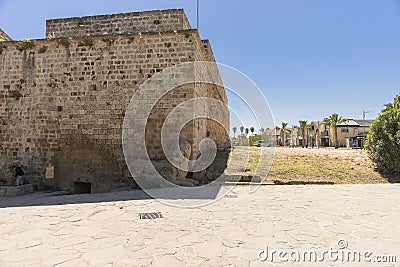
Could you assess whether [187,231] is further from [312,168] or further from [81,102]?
[312,168]

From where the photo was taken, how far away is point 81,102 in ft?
32.7

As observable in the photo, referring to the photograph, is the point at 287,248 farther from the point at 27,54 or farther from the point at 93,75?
the point at 27,54

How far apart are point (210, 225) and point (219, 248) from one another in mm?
1010

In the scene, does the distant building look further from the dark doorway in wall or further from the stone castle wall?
the dark doorway in wall

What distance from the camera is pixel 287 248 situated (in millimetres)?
3365

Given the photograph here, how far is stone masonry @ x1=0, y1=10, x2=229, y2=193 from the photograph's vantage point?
948 cm

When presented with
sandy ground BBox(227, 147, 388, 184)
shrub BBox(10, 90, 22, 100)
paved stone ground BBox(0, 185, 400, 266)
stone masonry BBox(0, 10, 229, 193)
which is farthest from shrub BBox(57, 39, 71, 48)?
sandy ground BBox(227, 147, 388, 184)

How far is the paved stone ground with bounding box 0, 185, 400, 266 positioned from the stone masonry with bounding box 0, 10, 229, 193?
10.8 feet

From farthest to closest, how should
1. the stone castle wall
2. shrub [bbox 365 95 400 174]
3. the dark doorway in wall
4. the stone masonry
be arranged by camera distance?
the stone castle wall
shrub [bbox 365 95 400 174]
the dark doorway in wall
the stone masonry

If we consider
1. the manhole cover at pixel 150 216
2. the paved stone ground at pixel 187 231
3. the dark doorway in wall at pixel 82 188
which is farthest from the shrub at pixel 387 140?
the dark doorway in wall at pixel 82 188

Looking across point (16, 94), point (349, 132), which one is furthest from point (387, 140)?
point (349, 132)

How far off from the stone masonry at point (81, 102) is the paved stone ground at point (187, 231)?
328 cm

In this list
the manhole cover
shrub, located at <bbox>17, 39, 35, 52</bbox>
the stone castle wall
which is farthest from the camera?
the stone castle wall

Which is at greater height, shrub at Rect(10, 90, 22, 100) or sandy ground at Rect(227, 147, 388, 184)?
shrub at Rect(10, 90, 22, 100)
